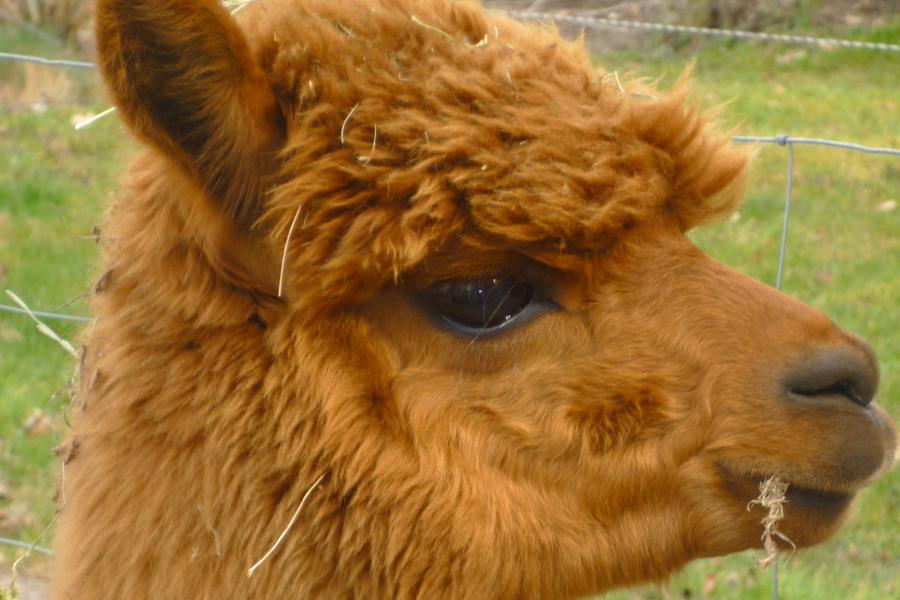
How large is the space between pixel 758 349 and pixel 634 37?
38.8 ft

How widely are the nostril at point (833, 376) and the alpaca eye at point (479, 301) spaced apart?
1.77ft

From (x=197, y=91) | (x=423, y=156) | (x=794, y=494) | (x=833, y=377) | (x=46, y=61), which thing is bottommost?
(x=46, y=61)

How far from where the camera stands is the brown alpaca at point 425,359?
96.7 inches

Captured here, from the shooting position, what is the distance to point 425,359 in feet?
8.35

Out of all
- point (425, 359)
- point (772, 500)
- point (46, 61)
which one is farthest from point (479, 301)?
point (46, 61)

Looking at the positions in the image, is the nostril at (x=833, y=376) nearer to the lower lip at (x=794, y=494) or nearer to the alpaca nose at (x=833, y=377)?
the alpaca nose at (x=833, y=377)

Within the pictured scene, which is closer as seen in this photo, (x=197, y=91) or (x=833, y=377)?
(x=197, y=91)

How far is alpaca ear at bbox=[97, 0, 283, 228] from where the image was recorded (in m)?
2.23

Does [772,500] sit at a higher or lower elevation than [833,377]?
lower

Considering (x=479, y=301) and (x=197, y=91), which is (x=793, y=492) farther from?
(x=197, y=91)

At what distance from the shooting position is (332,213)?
97.1 inches

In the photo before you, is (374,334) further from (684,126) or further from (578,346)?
(684,126)

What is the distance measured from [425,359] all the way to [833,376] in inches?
30.2

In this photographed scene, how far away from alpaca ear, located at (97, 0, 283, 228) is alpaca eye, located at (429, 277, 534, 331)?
39cm
